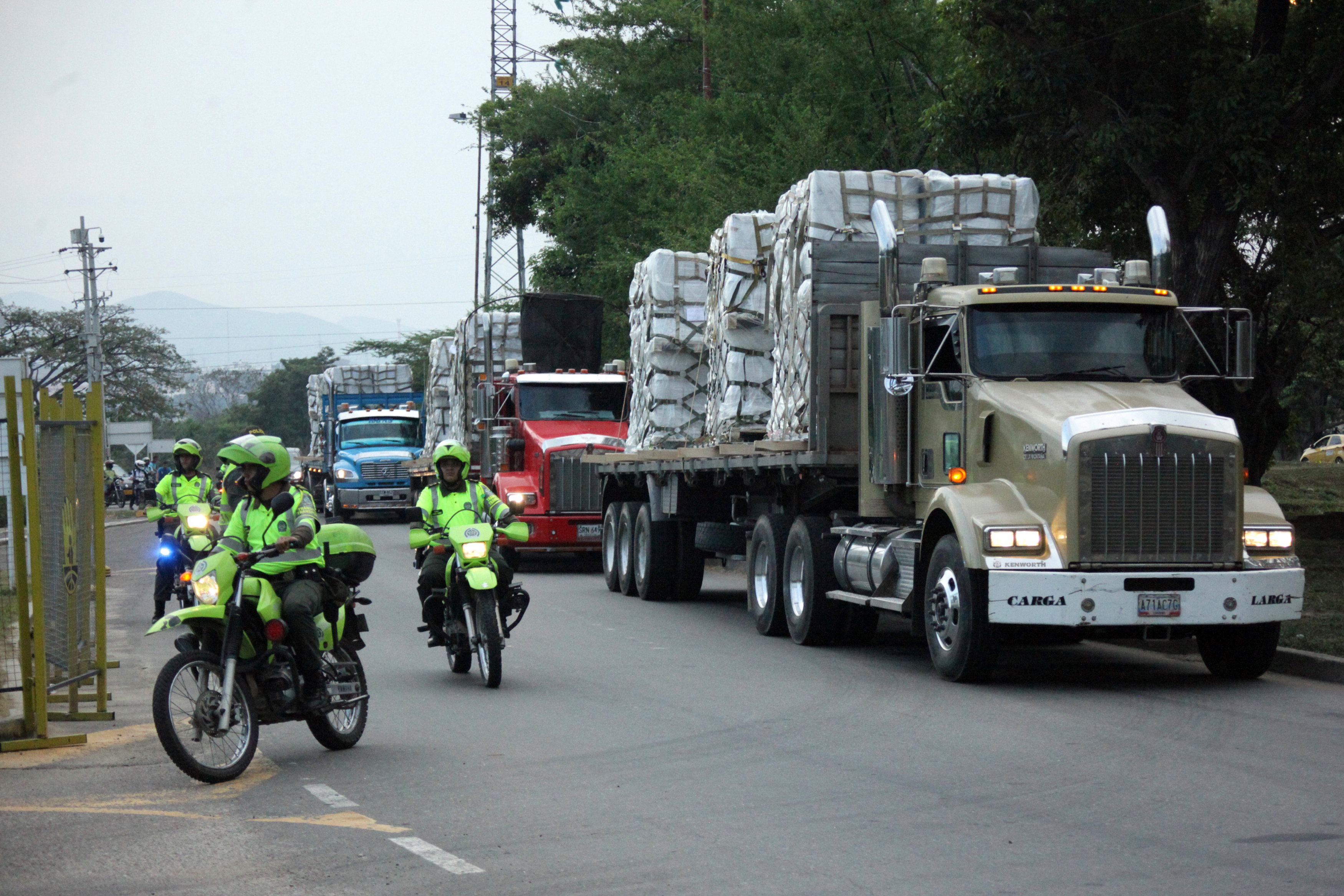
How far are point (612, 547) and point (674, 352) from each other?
2.60m

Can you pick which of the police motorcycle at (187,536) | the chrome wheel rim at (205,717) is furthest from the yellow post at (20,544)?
the police motorcycle at (187,536)

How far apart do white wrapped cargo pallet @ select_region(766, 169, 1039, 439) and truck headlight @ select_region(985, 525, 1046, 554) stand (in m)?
3.13

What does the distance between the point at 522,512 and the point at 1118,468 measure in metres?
13.3

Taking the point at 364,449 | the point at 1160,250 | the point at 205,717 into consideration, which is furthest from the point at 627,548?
the point at 364,449

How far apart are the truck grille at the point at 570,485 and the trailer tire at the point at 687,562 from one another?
4206mm

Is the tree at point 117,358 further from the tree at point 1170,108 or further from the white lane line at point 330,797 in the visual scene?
the white lane line at point 330,797

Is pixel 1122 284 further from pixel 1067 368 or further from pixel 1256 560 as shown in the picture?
pixel 1256 560

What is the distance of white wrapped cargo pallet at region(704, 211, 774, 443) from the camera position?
16781 mm

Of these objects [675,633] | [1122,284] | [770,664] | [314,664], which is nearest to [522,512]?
[675,633]

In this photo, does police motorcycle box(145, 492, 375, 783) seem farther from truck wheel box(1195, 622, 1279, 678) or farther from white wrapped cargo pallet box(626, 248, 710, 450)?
white wrapped cargo pallet box(626, 248, 710, 450)

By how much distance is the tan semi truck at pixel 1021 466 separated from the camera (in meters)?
11.0

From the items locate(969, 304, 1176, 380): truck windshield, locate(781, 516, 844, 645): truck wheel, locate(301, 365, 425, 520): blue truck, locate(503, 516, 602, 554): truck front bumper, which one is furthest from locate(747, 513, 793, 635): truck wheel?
locate(301, 365, 425, 520): blue truck

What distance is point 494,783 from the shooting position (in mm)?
8164

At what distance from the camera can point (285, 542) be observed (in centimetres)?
865
